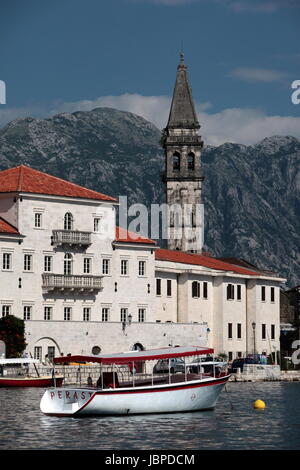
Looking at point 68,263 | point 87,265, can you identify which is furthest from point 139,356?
point 87,265

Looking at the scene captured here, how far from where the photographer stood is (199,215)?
15288 cm

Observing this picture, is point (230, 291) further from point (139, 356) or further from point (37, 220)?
point (139, 356)

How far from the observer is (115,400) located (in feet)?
207

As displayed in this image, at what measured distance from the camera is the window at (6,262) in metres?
101

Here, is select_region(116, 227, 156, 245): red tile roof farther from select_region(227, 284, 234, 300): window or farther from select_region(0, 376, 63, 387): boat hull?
select_region(0, 376, 63, 387): boat hull

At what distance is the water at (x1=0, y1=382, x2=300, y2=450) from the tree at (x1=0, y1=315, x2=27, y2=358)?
22603mm

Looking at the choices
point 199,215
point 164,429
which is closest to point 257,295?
point 199,215

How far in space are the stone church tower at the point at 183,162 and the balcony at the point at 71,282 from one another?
4649 centimetres

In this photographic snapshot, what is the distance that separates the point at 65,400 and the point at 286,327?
88.1 m

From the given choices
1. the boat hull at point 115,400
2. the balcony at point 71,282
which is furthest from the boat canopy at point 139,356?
the balcony at point 71,282

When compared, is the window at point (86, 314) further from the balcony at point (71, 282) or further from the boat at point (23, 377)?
the boat at point (23, 377)

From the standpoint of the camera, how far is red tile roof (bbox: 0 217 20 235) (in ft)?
331

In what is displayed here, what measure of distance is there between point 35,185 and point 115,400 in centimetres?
4406

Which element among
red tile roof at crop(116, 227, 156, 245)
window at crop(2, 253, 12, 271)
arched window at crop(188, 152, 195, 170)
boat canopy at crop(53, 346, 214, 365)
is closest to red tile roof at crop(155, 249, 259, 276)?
red tile roof at crop(116, 227, 156, 245)
